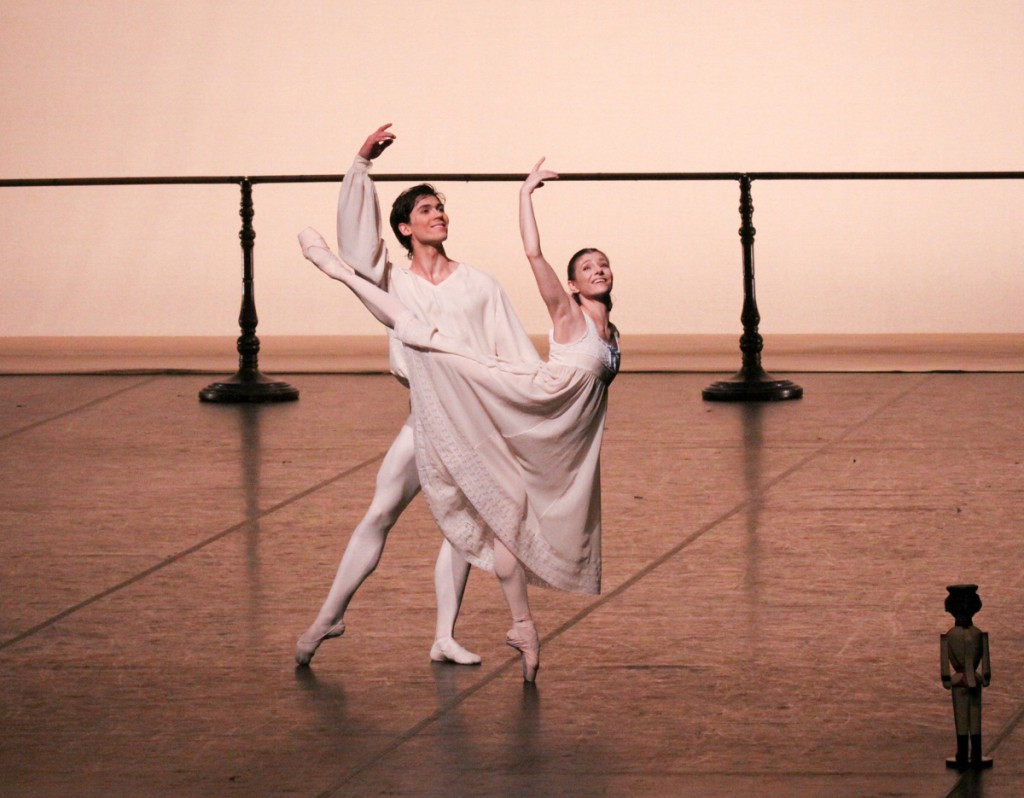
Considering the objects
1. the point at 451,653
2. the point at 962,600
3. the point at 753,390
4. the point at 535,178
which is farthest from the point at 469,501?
the point at 753,390

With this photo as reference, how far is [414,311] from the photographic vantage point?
18.0 feet

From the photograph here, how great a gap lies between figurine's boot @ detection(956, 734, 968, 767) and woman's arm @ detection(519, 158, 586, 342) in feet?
4.82

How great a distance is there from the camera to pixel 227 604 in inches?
246

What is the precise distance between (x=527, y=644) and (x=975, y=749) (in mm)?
1306

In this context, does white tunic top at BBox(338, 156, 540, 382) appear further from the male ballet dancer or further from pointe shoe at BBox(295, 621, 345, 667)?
pointe shoe at BBox(295, 621, 345, 667)

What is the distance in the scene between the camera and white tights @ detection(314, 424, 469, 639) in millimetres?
5543

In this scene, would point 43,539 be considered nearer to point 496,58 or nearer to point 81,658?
point 81,658

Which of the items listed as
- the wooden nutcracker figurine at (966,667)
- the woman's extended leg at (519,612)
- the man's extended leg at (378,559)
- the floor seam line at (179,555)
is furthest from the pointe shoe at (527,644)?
the floor seam line at (179,555)

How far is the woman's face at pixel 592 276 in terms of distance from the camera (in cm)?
532

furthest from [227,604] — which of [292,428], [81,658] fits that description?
[292,428]

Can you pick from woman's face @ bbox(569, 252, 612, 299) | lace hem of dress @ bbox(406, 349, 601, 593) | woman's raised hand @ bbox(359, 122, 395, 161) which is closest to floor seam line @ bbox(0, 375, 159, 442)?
woman's raised hand @ bbox(359, 122, 395, 161)

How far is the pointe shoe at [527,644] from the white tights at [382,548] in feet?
0.91

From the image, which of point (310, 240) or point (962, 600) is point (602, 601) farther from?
point (962, 600)

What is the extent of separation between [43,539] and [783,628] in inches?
113
